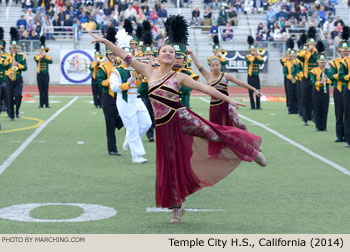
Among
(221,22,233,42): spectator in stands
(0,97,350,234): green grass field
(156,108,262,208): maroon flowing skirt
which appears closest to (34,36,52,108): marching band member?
(0,97,350,234): green grass field

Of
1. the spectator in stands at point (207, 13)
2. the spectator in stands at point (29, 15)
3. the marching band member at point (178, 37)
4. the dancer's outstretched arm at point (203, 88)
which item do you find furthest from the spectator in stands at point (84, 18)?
the dancer's outstretched arm at point (203, 88)

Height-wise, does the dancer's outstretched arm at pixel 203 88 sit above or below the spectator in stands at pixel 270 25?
above

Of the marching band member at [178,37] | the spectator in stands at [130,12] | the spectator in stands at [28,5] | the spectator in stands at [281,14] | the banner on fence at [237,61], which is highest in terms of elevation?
the marching band member at [178,37]

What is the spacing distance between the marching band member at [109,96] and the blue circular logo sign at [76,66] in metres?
21.7

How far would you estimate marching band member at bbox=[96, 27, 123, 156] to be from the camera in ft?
39.3

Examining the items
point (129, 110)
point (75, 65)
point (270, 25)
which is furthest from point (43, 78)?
point (270, 25)

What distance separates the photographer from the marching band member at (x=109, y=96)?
472 inches

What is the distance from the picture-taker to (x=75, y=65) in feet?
112

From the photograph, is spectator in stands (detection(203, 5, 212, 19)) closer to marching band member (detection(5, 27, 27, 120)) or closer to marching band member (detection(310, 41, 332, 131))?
marching band member (detection(5, 27, 27, 120))

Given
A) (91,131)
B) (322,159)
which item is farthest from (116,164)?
(91,131)

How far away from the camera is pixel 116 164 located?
37.2 ft

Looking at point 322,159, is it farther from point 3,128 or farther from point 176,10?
point 176,10

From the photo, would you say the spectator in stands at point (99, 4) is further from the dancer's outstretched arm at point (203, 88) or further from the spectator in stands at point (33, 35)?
the dancer's outstretched arm at point (203, 88)

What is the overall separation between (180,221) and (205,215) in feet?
1.44
